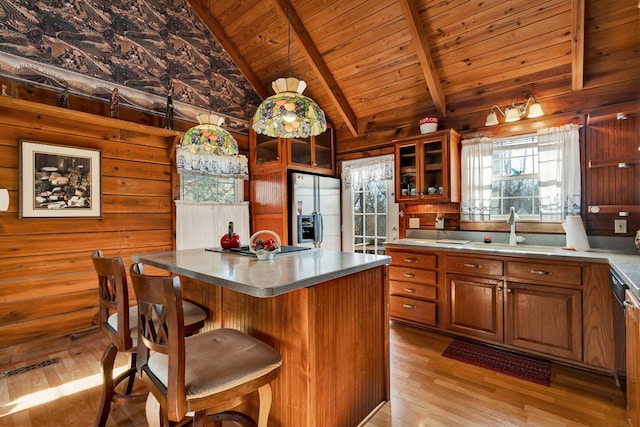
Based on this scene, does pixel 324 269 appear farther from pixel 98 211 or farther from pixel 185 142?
pixel 98 211

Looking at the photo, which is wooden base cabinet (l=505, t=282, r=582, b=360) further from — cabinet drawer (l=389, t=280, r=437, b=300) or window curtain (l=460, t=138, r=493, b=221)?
window curtain (l=460, t=138, r=493, b=221)

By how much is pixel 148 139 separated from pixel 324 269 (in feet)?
9.45

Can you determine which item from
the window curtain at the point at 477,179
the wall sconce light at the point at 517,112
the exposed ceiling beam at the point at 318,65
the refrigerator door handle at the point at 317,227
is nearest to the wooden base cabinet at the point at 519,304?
the window curtain at the point at 477,179

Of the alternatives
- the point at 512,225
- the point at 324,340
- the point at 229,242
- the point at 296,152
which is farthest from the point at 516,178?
the point at 229,242

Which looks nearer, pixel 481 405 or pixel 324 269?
pixel 324 269

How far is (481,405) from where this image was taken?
1.92 m

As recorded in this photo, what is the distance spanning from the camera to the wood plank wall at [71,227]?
101 inches

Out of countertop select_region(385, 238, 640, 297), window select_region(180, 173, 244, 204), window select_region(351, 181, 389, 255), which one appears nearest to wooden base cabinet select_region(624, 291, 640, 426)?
countertop select_region(385, 238, 640, 297)

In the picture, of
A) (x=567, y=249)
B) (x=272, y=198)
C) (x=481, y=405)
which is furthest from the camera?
(x=272, y=198)

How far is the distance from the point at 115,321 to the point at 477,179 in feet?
11.1

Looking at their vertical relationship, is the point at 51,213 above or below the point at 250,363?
above

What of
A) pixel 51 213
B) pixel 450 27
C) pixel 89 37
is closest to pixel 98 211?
pixel 51 213

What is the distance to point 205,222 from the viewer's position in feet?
12.5

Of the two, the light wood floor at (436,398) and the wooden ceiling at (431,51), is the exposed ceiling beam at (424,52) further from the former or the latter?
the light wood floor at (436,398)
